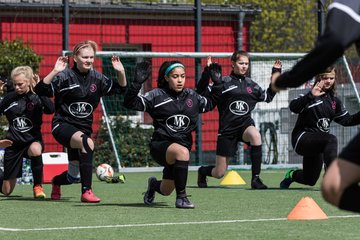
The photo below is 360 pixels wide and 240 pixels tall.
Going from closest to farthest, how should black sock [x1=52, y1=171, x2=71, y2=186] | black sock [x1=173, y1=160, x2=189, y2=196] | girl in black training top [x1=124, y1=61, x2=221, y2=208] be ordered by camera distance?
black sock [x1=173, y1=160, x2=189, y2=196] < girl in black training top [x1=124, y1=61, x2=221, y2=208] < black sock [x1=52, y1=171, x2=71, y2=186]

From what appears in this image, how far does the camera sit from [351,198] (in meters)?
5.45

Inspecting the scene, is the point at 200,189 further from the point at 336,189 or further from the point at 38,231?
the point at 336,189

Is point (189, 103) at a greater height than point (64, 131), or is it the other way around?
point (189, 103)

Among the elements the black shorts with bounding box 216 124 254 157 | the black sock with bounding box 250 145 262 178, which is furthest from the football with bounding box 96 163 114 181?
the black sock with bounding box 250 145 262 178

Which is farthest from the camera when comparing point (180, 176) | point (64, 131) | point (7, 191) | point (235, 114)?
point (235, 114)

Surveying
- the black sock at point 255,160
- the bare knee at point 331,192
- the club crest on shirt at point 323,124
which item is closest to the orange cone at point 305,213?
the bare knee at point 331,192

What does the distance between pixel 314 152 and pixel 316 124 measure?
0.36 m

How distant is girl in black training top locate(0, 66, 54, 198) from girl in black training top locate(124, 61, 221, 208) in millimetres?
1707

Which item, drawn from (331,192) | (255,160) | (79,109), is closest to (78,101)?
(79,109)

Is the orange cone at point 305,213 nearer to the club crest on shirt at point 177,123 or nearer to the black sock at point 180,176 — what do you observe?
the black sock at point 180,176

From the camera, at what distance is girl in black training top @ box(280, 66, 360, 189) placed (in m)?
11.5

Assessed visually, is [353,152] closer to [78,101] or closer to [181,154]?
[181,154]

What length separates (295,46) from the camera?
35906mm

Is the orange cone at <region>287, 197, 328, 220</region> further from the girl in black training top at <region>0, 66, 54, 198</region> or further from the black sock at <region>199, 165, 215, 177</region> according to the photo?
the black sock at <region>199, 165, 215, 177</region>
